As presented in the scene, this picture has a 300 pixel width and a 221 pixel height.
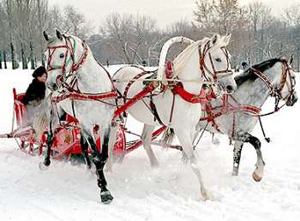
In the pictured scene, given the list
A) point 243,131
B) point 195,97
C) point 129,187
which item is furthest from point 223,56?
point 129,187

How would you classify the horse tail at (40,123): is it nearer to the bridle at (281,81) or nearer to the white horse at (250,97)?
the white horse at (250,97)

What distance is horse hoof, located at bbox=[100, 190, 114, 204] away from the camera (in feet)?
17.4

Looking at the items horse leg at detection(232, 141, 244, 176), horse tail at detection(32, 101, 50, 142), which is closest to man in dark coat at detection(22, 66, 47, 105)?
horse tail at detection(32, 101, 50, 142)

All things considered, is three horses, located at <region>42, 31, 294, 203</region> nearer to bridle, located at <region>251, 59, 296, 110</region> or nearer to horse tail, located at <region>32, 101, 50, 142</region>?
bridle, located at <region>251, 59, 296, 110</region>

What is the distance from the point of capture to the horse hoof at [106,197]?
5.30 metres

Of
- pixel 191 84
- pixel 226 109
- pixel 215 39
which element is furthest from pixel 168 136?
pixel 215 39

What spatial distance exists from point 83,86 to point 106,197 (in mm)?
1565

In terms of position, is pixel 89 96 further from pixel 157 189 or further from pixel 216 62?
pixel 216 62

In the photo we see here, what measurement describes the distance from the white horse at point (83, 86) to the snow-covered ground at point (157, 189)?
1.58ft

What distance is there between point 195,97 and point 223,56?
0.66m

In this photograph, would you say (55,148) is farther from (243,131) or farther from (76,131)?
(243,131)

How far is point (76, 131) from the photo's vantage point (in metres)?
7.20

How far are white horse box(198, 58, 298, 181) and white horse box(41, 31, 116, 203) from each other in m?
1.74

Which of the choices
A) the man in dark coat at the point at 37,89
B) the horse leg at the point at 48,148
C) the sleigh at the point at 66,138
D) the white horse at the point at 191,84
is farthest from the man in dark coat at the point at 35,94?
the white horse at the point at 191,84
